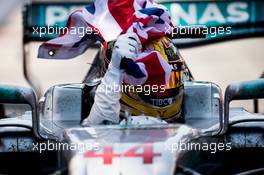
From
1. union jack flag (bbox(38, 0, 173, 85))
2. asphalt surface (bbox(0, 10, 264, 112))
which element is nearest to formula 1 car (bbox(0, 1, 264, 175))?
union jack flag (bbox(38, 0, 173, 85))

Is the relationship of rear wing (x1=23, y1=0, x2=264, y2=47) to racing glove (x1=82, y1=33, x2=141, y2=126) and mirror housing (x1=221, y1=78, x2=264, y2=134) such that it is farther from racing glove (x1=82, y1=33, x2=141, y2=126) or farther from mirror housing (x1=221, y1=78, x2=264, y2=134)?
racing glove (x1=82, y1=33, x2=141, y2=126)

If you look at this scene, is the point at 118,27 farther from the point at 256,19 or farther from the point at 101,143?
the point at 256,19

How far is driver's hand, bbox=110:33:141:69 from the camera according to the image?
8.41 feet

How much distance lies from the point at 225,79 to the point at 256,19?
2.90ft

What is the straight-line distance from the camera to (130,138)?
2.40 metres

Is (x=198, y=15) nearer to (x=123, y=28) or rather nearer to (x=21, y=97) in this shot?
(x=123, y=28)

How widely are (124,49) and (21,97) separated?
358mm

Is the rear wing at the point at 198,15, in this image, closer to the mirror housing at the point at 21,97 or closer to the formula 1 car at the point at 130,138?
the formula 1 car at the point at 130,138

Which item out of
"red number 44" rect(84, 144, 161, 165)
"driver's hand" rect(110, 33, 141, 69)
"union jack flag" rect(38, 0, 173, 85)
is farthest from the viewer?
"union jack flag" rect(38, 0, 173, 85)

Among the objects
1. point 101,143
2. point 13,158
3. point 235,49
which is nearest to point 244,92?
point 101,143

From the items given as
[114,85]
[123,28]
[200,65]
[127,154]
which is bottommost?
[200,65]

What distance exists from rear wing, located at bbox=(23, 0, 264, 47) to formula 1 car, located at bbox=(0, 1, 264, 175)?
6.44 feet

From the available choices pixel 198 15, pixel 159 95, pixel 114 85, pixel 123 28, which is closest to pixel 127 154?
pixel 114 85

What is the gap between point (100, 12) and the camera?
293 cm
